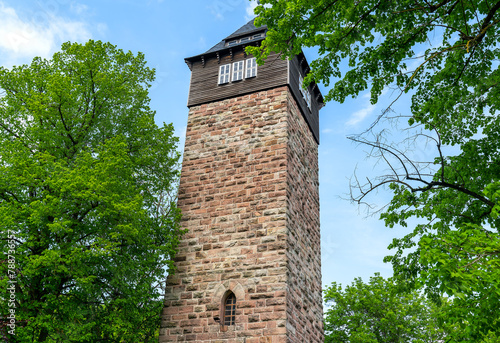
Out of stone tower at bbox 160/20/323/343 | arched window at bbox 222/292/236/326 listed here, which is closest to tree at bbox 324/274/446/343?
stone tower at bbox 160/20/323/343

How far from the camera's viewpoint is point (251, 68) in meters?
14.8

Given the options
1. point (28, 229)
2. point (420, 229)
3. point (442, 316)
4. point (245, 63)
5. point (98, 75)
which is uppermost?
point (245, 63)

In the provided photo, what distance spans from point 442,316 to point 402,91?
399 cm

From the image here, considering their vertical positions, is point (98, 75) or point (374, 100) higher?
point (98, 75)

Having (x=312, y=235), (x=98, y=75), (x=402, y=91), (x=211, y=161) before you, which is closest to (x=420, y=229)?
(x=312, y=235)

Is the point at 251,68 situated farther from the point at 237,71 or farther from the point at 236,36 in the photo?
the point at 236,36

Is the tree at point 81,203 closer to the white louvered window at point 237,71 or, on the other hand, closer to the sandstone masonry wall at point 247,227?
the sandstone masonry wall at point 247,227

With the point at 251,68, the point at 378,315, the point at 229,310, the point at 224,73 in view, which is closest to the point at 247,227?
the point at 229,310

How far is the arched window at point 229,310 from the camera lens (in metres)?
10.8

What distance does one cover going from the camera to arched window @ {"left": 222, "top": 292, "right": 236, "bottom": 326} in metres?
10.8

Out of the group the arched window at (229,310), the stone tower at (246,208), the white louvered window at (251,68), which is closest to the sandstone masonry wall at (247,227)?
the stone tower at (246,208)

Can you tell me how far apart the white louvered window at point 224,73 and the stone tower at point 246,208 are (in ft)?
0.13

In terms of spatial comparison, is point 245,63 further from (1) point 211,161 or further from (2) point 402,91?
(2) point 402,91

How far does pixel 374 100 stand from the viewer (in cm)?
912
